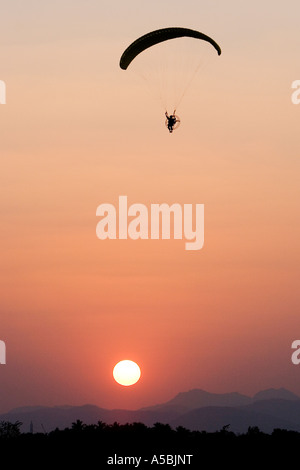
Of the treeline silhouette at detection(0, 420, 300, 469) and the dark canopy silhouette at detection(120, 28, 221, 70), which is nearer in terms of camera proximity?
the treeline silhouette at detection(0, 420, 300, 469)

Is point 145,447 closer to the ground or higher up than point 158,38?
closer to the ground

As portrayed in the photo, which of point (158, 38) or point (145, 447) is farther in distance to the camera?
point (158, 38)

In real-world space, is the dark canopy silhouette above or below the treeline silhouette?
above
